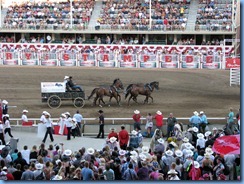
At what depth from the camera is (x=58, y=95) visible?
83.6 ft

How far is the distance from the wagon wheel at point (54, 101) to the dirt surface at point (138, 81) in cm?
25

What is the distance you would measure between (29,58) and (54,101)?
1473 centimetres

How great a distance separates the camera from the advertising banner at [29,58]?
39812 mm

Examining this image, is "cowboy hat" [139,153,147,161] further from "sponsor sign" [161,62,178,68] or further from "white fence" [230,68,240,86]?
"sponsor sign" [161,62,178,68]

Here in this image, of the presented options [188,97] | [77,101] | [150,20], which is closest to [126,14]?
[150,20]

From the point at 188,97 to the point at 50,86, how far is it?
669 centimetres

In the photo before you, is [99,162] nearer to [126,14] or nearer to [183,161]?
[183,161]

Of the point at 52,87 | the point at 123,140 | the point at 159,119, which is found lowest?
the point at 123,140

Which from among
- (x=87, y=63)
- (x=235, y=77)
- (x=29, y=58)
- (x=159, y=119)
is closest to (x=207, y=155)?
(x=159, y=119)

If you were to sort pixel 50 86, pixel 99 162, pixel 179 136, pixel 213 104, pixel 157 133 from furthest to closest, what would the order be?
pixel 213 104 < pixel 50 86 < pixel 157 133 < pixel 179 136 < pixel 99 162

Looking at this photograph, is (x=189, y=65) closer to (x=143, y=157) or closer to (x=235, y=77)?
(x=235, y=77)

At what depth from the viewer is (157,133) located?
2080 cm

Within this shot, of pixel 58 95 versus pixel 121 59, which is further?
pixel 121 59

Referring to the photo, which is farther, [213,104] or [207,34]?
[207,34]
